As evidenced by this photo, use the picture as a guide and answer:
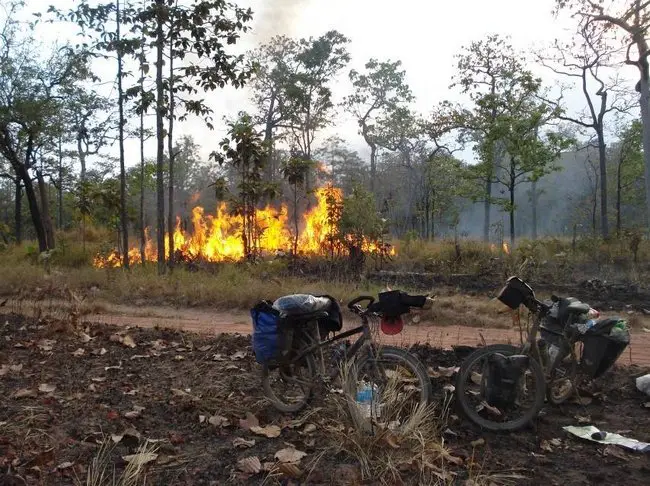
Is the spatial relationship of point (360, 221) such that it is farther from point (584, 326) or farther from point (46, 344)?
point (584, 326)

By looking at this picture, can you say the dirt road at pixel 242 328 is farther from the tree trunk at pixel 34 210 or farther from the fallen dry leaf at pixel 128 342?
the tree trunk at pixel 34 210

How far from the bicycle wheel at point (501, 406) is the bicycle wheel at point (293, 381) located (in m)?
1.19

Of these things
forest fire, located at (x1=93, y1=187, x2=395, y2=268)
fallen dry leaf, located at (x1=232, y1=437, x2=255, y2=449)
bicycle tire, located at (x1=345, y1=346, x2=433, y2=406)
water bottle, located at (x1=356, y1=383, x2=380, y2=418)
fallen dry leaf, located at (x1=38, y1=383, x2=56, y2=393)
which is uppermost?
forest fire, located at (x1=93, y1=187, x2=395, y2=268)

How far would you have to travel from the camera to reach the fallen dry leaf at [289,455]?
3.67 m

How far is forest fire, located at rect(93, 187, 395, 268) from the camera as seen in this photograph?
16.9 m

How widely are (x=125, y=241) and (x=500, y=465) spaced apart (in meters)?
13.9

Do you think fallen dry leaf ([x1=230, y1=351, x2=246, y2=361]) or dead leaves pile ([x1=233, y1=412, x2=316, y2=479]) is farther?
fallen dry leaf ([x1=230, y1=351, x2=246, y2=361])

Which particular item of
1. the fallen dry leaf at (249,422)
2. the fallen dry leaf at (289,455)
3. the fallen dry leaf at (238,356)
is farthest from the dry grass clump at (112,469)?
the fallen dry leaf at (238,356)

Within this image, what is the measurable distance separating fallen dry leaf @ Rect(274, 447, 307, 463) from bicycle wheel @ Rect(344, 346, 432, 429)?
51 centimetres

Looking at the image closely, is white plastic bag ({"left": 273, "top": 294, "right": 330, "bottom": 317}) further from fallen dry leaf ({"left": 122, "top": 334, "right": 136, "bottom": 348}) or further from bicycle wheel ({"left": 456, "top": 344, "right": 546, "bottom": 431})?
fallen dry leaf ({"left": 122, "top": 334, "right": 136, "bottom": 348})

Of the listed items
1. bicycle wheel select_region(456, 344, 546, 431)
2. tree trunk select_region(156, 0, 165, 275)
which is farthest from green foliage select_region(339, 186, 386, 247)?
bicycle wheel select_region(456, 344, 546, 431)

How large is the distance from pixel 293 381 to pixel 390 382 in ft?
3.23

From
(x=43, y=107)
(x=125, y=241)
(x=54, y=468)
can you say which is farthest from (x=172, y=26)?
(x=54, y=468)

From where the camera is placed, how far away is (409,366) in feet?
14.0
